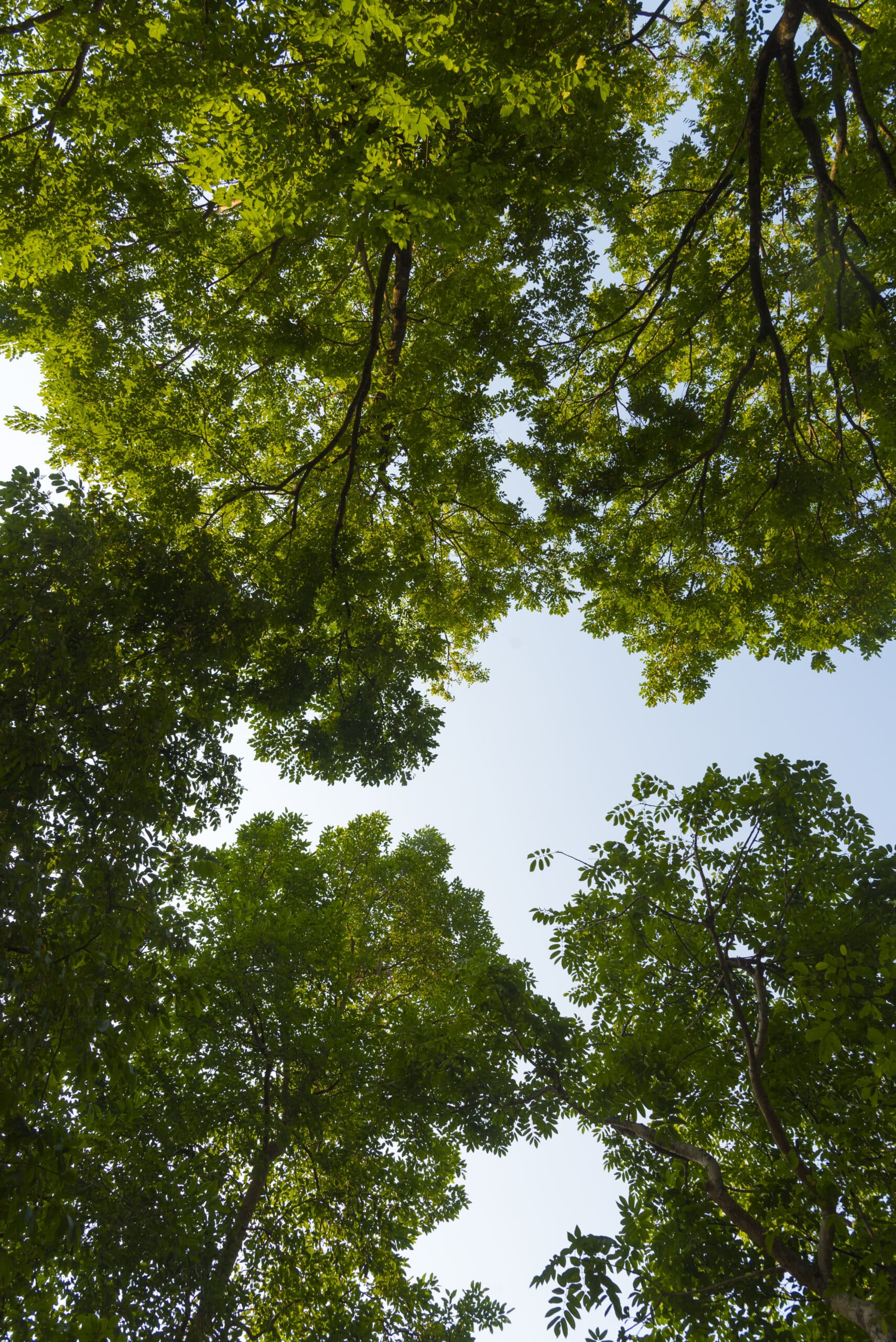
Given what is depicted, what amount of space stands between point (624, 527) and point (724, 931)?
5431mm

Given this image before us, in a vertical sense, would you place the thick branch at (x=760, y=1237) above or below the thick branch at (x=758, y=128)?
below

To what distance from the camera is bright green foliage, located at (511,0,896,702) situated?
218 inches

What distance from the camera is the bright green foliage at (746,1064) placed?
14.3 feet

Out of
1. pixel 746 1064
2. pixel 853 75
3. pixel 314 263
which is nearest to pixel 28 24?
pixel 314 263

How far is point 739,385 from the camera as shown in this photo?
265 inches

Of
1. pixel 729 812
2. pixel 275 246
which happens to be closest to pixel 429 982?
pixel 729 812

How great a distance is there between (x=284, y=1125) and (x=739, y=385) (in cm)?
969

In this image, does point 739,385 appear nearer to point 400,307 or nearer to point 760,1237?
point 400,307

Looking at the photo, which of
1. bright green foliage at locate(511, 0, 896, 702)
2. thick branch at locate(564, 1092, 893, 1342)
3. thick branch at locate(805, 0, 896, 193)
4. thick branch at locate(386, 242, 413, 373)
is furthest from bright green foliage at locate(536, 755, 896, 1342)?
thick branch at locate(386, 242, 413, 373)

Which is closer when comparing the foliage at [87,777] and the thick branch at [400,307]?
the foliage at [87,777]

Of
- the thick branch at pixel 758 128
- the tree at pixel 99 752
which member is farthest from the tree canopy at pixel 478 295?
the tree at pixel 99 752

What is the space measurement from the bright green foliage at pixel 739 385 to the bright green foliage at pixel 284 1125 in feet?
18.8

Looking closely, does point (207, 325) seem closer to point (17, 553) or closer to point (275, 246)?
point (275, 246)

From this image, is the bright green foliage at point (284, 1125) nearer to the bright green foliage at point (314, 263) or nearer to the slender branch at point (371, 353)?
the bright green foliage at point (314, 263)
